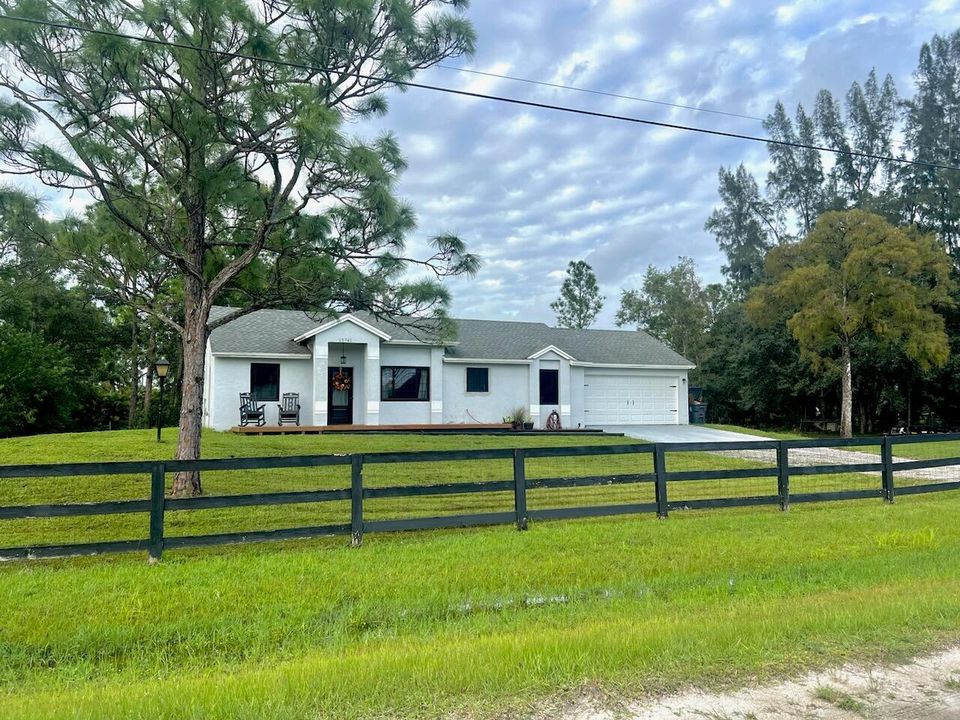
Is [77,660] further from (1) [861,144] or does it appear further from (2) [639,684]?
(1) [861,144]

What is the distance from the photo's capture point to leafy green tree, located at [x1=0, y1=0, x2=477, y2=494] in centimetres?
838

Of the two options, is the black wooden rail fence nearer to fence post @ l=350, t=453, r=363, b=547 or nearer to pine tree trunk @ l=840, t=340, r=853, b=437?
fence post @ l=350, t=453, r=363, b=547

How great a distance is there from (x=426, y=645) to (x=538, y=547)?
3.19 m

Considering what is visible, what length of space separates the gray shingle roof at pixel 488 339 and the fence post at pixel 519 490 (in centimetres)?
1189

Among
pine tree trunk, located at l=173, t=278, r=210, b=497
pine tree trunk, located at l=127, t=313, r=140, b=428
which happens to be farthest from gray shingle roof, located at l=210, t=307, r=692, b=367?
pine tree trunk, located at l=173, t=278, r=210, b=497

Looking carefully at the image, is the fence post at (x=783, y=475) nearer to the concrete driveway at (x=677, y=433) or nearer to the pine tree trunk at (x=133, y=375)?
the concrete driveway at (x=677, y=433)

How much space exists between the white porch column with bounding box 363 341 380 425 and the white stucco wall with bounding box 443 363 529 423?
8.60 feet

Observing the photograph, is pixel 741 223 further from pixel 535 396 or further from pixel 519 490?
pixel 519 490

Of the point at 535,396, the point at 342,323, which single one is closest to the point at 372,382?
the point at 342,323

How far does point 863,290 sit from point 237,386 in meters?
24.3

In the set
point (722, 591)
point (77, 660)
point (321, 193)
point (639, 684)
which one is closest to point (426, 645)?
point (639, 684)

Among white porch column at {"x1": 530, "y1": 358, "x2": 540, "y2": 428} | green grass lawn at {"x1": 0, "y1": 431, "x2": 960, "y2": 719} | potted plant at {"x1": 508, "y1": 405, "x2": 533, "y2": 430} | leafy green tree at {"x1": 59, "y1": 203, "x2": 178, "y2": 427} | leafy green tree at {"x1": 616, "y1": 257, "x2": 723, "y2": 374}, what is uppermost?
leafy green tree at {"x1": 616, "y1": 257, "x2": 723, "y2": 374}

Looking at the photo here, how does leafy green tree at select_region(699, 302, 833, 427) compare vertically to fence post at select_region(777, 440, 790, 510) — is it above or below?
above

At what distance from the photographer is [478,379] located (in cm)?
2359
